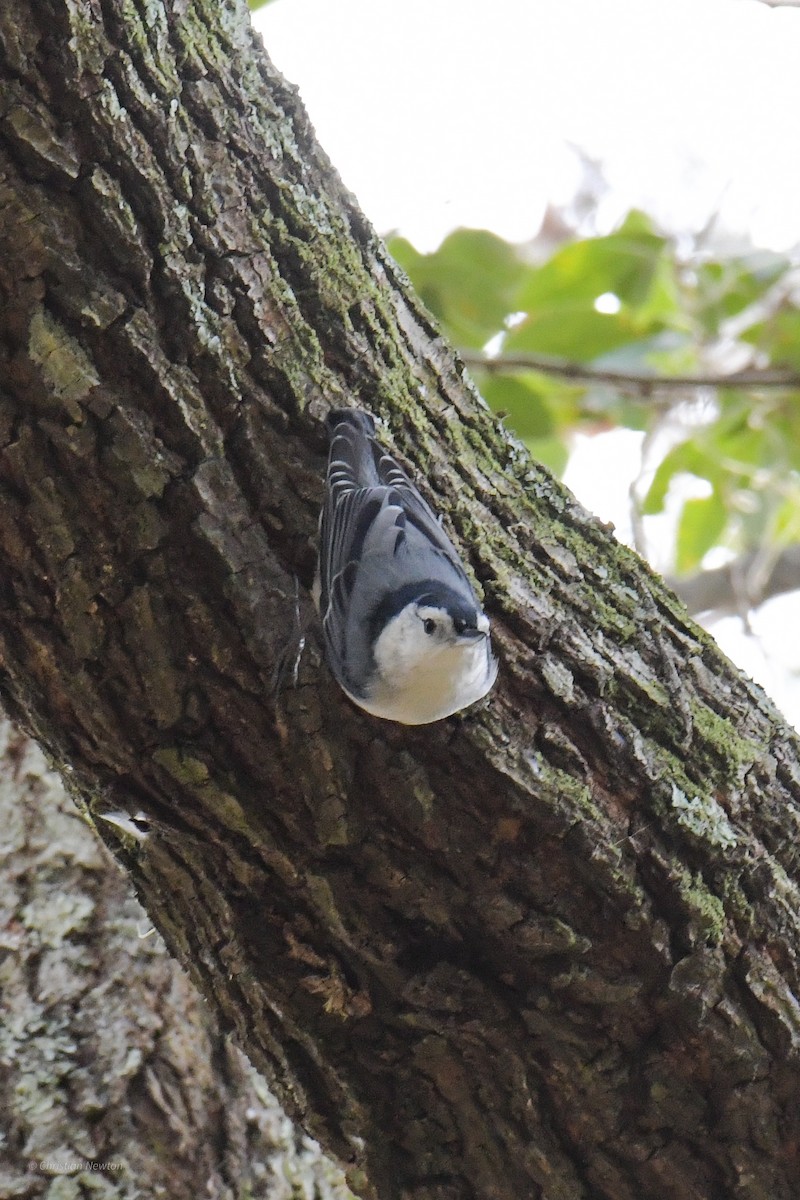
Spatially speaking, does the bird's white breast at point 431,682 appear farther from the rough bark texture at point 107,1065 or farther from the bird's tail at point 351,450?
the rough bark texture at point 107,1065

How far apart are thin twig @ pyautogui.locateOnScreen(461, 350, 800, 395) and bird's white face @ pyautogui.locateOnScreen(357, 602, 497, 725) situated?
1158 millimetres

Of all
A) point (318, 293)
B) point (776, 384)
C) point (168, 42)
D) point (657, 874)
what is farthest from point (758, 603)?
point (168, 42)

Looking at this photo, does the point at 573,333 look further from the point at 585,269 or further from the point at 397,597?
the point at 397,597

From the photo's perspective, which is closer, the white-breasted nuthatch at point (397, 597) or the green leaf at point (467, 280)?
the white-breasted nuthatch at point (397, 597)

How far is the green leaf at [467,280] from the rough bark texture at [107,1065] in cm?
137

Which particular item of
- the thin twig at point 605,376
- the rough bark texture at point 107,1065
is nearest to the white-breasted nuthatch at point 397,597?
the rough bark texture at point 107,1065

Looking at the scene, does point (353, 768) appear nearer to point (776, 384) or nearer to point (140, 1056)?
point (140, 1056)

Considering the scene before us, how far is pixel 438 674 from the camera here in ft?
4.06

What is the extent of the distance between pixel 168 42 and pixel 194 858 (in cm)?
95

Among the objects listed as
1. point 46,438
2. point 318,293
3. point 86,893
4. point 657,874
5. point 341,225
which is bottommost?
point 657,874

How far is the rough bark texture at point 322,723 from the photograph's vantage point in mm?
1173

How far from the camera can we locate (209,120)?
4.13ft

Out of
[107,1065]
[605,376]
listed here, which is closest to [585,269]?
[605,376]

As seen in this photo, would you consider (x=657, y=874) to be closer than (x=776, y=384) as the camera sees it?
Yes
